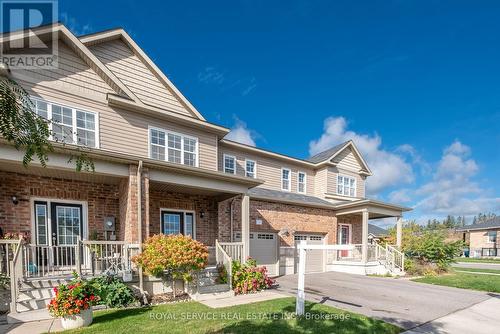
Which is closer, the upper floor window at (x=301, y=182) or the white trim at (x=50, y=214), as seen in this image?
the white trim at (x=50, y=214)

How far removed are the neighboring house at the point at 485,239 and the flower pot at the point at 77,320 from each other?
4978 cm

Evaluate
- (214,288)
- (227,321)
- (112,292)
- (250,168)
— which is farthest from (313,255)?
(112,292)

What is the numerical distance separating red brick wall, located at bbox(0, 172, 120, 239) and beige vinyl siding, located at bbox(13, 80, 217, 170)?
1.58 metres

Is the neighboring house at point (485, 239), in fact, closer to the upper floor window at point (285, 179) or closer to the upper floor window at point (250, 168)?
the upper floor window at point (285, 179)

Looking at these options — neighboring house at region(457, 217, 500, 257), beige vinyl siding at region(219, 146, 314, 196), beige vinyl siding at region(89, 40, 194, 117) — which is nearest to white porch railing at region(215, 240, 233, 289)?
beige vinyl siding at region(219, 146, 314, 196)

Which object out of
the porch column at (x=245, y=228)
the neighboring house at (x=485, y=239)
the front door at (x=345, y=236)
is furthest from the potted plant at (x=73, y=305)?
the neighboring house at (x=485, y=239)

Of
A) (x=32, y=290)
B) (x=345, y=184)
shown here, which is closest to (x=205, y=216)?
(x=32, y=290)

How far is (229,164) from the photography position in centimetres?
1460

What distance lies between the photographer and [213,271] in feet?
29.6

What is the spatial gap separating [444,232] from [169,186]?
54.1ft

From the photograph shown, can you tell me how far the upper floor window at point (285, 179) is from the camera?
Answer: 17.0 meters

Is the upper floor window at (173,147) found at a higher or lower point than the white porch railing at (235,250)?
higher

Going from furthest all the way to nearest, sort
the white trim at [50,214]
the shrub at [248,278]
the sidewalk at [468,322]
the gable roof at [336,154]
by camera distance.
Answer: the gable roof at [336,154]
the shrub at [248,278]
the white trim at [50,214]
the sidewalk at [468,322]

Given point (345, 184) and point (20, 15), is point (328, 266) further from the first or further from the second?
point (20, 15)
